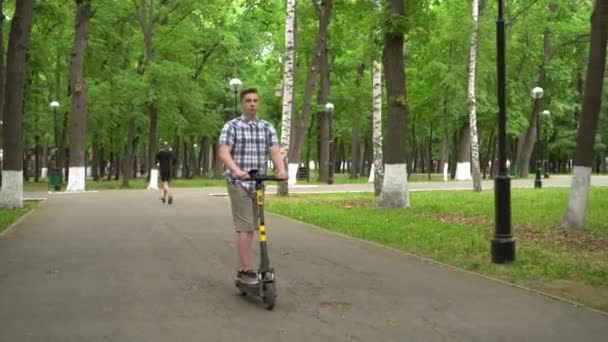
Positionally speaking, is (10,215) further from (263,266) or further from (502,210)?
(263,266)

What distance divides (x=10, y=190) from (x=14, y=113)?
2035 millimetres

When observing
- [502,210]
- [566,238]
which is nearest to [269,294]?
[502,210]

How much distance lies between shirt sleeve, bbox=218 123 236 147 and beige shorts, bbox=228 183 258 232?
39 centimetres

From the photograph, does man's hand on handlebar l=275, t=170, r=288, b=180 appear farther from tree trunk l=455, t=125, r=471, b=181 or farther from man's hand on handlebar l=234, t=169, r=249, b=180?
tree trunk l=455, t=125, r=471, b=181

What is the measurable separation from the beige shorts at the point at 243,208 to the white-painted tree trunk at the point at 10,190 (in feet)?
46.5

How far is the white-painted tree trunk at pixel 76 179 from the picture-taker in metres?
29.0

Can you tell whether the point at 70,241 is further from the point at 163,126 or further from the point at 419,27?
the point at 163,126

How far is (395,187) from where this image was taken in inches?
699

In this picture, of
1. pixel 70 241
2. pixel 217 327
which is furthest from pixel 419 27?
pixel 217 327

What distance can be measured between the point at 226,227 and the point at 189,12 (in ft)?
81.8

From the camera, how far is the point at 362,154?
6594cm

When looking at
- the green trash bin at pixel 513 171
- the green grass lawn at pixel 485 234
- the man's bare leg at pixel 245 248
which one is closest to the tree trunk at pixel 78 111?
the green grass lawn at pixel 485 234

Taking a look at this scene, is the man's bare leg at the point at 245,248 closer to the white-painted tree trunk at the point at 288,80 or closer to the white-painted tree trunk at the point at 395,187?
the white-painted tree trunk at the point at 395,187

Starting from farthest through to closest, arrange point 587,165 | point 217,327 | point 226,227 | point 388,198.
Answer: point 388,198 < point 226,227 < point 587,165 < point 217,327
